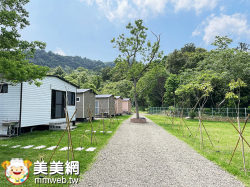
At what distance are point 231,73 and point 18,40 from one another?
21.2 m

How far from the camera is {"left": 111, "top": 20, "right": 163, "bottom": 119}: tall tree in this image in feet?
51.3

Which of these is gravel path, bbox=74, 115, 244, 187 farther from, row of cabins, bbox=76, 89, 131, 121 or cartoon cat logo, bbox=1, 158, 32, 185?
row of cabins, bbox=76, 89, 131, 121

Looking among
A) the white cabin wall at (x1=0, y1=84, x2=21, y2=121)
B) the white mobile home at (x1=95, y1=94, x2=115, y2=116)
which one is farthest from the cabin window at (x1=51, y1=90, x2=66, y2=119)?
the white mobile home at (x1=95, y1=94, x2=115, y2=116)

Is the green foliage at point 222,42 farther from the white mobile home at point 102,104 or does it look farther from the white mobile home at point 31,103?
the white mobile home at point 31,103

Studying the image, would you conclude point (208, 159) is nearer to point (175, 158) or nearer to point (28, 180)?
point (175, 158)

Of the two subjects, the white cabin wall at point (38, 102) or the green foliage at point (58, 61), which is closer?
the white cabin wall at point (38, 102)

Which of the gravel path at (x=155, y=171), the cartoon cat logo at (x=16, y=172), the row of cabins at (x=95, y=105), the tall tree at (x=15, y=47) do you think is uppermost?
the tall tree at (x=15, y=47)

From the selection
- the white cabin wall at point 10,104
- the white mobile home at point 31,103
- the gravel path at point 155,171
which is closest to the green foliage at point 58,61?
the white mobile home at point 31,103

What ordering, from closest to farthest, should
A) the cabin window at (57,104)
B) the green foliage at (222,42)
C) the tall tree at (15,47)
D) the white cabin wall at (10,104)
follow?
the tall tree at (15,47)
the white cabin wall at (10,104)
the cabin window at (57,104)
the green foliage at (222,42)

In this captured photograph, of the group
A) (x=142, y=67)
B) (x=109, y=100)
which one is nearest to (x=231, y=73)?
(x=142, y=67)

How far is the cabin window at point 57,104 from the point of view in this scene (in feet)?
33.4

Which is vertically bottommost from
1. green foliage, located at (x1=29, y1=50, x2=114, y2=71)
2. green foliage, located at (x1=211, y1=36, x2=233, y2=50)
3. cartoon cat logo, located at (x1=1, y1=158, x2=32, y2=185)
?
cartoon cat logo, located at (x1=1, y1=158, x2=32, y2=185)

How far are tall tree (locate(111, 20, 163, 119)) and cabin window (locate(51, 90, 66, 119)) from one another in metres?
7.10

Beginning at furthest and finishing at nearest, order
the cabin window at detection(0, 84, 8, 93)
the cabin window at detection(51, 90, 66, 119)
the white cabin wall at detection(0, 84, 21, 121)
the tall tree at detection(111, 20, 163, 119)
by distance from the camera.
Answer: the tall tree at detection(111, 20, 163, 119) < the cabin window at detection(51, 90, 66, 119) < the cabin window at detection(0, 84, 8, 93) < the white cabin wall at detection(0, 84, 21, 121)
